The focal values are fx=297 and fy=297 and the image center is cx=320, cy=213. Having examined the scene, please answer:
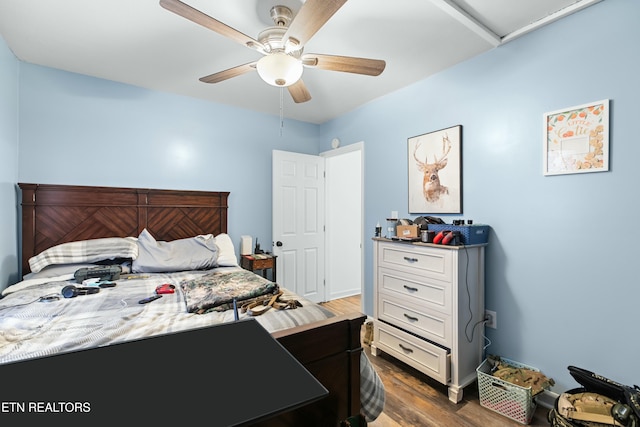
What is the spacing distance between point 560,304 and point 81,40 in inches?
152

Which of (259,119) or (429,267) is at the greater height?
(259,119)

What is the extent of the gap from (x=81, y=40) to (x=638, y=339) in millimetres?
4112

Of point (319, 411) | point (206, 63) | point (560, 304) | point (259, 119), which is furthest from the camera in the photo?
point (259, 119)

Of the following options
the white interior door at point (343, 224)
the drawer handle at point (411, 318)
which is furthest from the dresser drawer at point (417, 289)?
the white interior door at point (343, 224)

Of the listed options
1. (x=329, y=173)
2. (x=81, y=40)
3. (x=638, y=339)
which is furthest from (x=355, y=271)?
(x=81, y=40)

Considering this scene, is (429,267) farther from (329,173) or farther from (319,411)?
(329,173)

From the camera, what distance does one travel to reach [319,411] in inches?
47.4

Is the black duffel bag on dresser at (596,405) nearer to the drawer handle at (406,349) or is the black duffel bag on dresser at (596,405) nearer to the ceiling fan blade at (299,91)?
the drawer handle at (406,349)

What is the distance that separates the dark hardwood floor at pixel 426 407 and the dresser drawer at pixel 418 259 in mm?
833

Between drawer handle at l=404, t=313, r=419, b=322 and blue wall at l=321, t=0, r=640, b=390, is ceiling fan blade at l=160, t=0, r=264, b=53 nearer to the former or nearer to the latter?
blue wall at l=321, t=0, r=640, b=390

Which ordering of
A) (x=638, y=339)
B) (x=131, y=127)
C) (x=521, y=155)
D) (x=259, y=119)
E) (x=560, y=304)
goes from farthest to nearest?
(x=259, y=119)
(x=131, y=127)
(x=521, y=155)
(x=560, y=304)
(x=638, y=339)

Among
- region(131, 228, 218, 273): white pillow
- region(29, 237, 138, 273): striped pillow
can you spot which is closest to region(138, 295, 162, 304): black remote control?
region(131, 228, 218, 273): white pillow

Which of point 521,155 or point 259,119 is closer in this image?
point 521,155

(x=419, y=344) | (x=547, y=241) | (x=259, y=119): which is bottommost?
(x=419, y=344)
